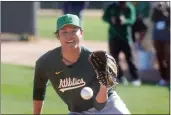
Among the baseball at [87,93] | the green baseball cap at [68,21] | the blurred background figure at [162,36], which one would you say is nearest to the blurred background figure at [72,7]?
the blurred background figure at [162,36]

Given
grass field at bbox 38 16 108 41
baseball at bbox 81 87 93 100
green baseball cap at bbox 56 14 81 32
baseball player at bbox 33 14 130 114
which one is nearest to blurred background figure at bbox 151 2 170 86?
baseball player at bbox 33 14 130 114

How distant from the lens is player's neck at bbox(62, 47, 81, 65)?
14.3ft

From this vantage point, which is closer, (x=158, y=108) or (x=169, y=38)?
(x=158, y=108)

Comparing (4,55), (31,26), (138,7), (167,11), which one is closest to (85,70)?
(167,11)

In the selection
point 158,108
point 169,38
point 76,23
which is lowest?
point 158,108

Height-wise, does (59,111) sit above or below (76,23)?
below

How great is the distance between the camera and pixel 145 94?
9211mm

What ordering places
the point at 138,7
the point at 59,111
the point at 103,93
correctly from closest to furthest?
1. the point at 103,93
2. the point at 59,111
3. the point at 138,7

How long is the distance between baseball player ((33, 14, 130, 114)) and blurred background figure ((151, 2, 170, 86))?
207 inches

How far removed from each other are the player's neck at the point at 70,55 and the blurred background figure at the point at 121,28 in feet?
17.4

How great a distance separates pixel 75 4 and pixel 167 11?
6.24 feet

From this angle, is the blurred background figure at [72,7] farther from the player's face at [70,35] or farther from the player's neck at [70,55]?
the player's face at [70,35]

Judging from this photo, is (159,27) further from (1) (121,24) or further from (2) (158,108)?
(2) (158,108)

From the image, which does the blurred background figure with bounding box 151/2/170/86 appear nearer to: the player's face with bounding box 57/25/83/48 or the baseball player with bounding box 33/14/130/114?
the baseball player with bounding box 33/14/130/114
